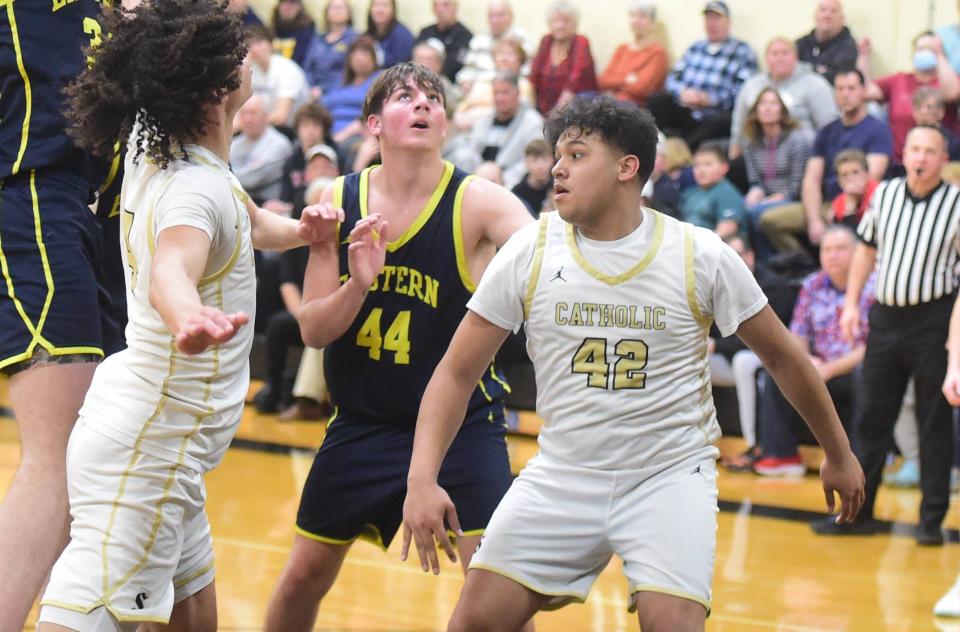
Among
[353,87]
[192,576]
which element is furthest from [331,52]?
[192,576]

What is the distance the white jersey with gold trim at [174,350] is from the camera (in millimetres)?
3385

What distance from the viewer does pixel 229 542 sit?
6629mm

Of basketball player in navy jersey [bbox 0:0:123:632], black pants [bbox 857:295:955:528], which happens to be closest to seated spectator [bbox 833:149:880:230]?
black pants [bbox 857:295:955:528]

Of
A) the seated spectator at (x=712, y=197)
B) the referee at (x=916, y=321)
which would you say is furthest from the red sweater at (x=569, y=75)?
the referee at (x=916, y=321)

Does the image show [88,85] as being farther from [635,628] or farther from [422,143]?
[635,628]

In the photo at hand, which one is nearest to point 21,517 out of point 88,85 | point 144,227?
point 144,227

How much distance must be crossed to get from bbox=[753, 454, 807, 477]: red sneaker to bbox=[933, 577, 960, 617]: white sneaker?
2509 millimetres

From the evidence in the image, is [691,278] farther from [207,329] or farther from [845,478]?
[207,329]

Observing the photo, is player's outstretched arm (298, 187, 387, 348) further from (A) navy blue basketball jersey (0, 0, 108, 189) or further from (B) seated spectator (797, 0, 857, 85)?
(B) seated spectator (797, 0, 857, 85)

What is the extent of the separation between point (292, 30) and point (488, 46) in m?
2.46

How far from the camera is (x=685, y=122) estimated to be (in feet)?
36.9

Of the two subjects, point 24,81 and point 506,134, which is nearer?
point 24,81

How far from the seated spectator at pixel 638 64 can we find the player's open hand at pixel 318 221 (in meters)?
7.67

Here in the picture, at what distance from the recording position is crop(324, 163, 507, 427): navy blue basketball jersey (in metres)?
4.44
